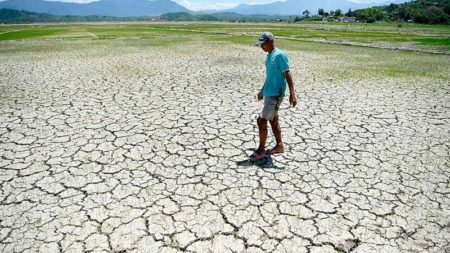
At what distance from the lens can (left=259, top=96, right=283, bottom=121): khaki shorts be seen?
456 centimetres

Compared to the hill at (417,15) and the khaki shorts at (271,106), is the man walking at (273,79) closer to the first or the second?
the khaki shorts at (271,106)

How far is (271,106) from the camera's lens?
458 centimetres

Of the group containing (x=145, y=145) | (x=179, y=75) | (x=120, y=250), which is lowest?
(x=120, y=250)

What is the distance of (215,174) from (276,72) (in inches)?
71.9

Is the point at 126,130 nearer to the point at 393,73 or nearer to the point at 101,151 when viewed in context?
the point at 101,151

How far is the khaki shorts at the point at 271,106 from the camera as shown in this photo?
15.0 feet

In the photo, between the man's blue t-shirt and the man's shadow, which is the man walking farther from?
the man's shadow

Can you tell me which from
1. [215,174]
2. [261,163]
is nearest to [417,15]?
[261,163]

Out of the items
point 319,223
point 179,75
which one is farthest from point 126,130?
point 179,75

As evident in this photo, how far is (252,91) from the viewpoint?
31.2 ft

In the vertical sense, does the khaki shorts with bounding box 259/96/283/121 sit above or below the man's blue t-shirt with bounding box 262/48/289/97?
below

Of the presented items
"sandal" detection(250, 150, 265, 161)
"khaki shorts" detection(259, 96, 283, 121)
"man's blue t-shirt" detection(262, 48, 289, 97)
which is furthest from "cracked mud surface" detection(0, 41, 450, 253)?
"man's blue t-shirt" detection(262, 48, 289, 97)

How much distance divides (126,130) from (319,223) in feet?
14.2

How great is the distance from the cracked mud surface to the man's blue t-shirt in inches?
48.9
